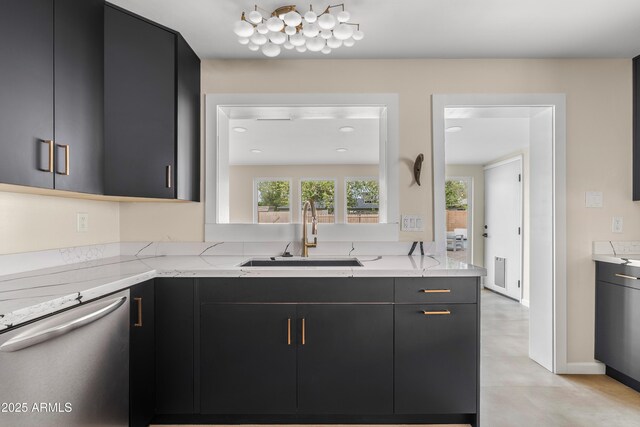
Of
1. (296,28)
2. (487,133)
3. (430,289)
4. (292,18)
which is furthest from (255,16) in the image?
(487,133)

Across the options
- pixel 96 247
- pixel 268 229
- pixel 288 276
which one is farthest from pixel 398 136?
pixel 96 247

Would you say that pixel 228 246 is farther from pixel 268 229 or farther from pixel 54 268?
pixel 54 268

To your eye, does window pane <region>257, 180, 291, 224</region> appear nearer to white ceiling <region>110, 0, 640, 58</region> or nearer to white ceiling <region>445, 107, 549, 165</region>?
white ceiling <region>445, 107, 549, 165</region>

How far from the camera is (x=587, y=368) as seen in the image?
94.0 inches

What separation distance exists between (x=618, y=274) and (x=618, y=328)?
1.16 feet

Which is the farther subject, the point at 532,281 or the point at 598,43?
the point at 532,281

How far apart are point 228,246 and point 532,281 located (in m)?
2.34

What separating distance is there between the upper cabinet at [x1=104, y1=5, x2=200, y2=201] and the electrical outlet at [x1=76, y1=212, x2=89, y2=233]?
466 millimetres

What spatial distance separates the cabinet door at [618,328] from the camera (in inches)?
83.5

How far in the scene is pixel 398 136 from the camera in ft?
7.86

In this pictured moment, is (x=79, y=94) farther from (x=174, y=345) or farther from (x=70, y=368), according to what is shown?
(x=174, y=345)

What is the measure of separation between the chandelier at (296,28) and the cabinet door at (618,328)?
7.60ft

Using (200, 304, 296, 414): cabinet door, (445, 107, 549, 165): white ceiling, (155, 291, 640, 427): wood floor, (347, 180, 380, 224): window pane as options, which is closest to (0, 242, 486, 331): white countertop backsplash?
(200, 304, 296, 414): cabinet door

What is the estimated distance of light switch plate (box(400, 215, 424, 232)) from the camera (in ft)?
7.84
